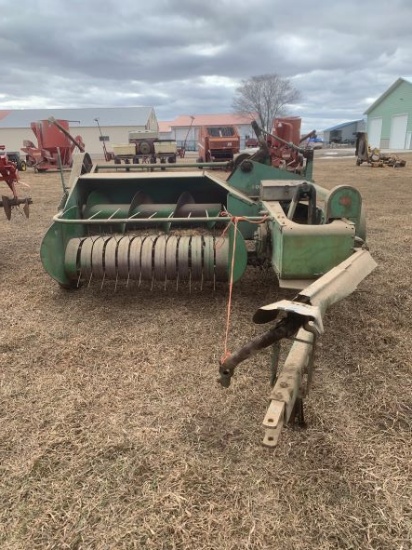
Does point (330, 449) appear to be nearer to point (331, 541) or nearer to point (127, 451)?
point (331, 541)

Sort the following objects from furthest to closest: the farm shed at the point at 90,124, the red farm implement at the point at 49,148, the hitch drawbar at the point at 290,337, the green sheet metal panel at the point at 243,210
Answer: the farm shed at the point at 90,124
the red farm implement at the point at 49,148
the green sheet metal panel at the point at 243,210
the hitch drawbar at the point at 290,337

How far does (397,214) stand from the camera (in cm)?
796

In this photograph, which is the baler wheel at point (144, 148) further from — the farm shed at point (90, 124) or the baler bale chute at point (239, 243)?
the farm shed at point (90, 124)

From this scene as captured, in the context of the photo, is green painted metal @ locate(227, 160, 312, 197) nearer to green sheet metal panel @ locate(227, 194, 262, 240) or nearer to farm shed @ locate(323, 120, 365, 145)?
green sheet metal panel @ locate(227, 194, 262, 240)

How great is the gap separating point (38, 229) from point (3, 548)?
233 inches

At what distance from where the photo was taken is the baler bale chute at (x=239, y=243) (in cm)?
166

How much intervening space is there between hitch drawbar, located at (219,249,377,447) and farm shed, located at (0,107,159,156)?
145ft

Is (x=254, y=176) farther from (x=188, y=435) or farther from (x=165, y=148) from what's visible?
(x=165, y=148)

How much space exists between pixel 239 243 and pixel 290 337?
2.00 meters

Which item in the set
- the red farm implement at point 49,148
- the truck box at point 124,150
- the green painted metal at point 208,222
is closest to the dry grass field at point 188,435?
the green painted metal at point 208,222

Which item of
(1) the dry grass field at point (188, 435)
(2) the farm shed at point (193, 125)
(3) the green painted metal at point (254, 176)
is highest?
(2) the farm shed at point (193, 125)

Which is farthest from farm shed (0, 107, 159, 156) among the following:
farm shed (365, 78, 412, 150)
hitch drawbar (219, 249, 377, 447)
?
hitch drawbar (219, 249, 377, 447)

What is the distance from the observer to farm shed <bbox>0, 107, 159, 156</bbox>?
1802 inches

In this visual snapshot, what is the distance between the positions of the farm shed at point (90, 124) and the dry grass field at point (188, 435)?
141 feet
